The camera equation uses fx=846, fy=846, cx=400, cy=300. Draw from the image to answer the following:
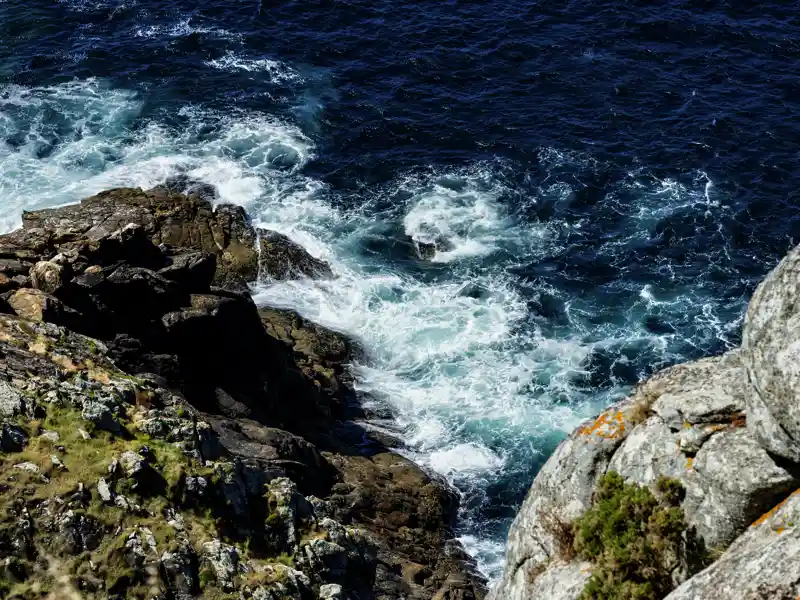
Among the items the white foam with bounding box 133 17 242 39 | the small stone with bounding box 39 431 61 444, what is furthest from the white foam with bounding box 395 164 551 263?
the small stone with bounding box 39 431 61 444

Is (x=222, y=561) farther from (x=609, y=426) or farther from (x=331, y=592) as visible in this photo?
(x=609, y=426)

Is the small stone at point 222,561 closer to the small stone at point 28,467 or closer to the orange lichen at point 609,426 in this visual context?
the small stone at point 28,467

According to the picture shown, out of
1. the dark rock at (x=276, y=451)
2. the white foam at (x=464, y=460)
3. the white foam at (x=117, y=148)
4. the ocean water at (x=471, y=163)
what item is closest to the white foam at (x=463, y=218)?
the ocean water at (x=471, y=163)

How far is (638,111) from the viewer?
7181 cm

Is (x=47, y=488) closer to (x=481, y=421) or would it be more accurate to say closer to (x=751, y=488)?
(x=751, y=488)

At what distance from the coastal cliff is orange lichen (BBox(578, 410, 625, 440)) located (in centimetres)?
3

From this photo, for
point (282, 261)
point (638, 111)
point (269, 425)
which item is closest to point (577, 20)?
point (638, 111)

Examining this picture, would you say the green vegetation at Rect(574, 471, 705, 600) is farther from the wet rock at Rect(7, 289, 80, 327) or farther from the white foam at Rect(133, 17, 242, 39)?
the white foam at Rect(133, 17, 242, 39)

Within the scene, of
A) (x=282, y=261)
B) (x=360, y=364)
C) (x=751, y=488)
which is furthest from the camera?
(x=282, y=261)

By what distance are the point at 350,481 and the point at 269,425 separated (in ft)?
16.7

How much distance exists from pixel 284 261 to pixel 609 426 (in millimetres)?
40222

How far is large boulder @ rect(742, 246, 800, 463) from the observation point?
15578 millimetres

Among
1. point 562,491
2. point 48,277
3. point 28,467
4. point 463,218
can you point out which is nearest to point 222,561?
point 28,467

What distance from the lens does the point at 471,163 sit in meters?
68.0
